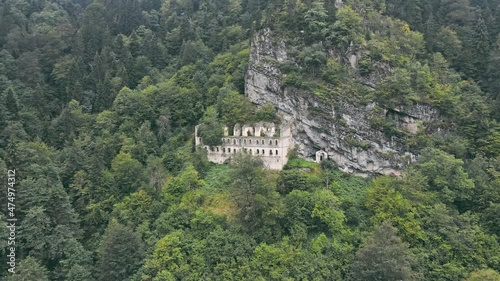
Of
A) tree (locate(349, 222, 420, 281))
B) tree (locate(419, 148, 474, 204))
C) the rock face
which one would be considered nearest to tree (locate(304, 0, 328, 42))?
the rock face

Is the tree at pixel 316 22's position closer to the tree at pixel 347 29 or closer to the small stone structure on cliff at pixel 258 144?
the tree at pixel 347 29

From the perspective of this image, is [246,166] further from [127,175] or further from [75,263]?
[75,263]

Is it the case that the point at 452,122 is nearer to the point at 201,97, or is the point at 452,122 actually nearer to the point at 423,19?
the point at 423,19

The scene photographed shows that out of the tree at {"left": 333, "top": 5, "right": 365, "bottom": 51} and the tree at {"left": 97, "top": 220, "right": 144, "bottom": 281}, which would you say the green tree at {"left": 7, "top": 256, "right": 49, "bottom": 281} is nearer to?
the tree at {"left": 97, "top": 220, "right": 144, "bottom": 281}

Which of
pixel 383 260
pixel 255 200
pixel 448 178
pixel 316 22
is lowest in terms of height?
pixel 383 260

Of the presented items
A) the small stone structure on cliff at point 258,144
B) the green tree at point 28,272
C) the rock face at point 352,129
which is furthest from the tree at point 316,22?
the green tree at point 28,272

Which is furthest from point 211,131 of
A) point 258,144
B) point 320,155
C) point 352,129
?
point 352,129
